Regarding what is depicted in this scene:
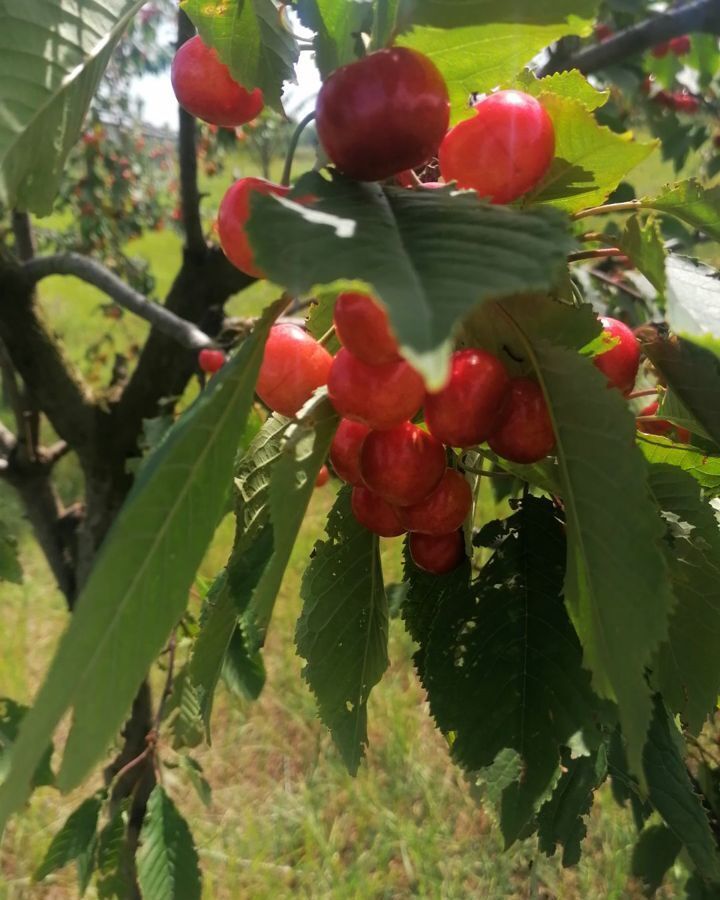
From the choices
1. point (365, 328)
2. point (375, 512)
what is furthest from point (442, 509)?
point (365, 328)

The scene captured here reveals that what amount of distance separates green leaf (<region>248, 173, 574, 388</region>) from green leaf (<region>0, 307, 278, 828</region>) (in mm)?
101

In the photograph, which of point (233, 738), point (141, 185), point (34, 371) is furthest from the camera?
point (141, 185)

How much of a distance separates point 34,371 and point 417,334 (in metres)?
1.74

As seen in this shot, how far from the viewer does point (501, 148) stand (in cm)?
41

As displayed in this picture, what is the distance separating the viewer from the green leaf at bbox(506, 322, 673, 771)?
41cm

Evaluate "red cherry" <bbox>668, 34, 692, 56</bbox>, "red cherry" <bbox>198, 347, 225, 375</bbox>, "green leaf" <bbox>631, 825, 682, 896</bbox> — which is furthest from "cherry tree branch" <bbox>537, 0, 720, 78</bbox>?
"green leaf" <bbox>631, 825, 682, 896</bbox>

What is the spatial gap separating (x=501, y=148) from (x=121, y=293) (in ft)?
3.90

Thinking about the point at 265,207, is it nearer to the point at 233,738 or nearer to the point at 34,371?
the point at 34,371

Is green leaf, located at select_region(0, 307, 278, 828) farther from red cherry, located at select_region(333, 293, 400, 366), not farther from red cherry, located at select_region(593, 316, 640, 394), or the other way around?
red cherry, located at select_region(593, 316, 640, 394)

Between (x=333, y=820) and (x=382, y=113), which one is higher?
(x=382, y=113)

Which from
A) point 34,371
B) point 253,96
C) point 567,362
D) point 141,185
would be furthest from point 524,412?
point 141,185

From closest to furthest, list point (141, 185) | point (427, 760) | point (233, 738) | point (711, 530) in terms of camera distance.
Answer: point (711, 530) → point (427, 760) → point (233, 738) → point (141, 185)

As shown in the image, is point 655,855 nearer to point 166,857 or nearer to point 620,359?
point 166,857

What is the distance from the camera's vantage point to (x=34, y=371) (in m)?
1.80
